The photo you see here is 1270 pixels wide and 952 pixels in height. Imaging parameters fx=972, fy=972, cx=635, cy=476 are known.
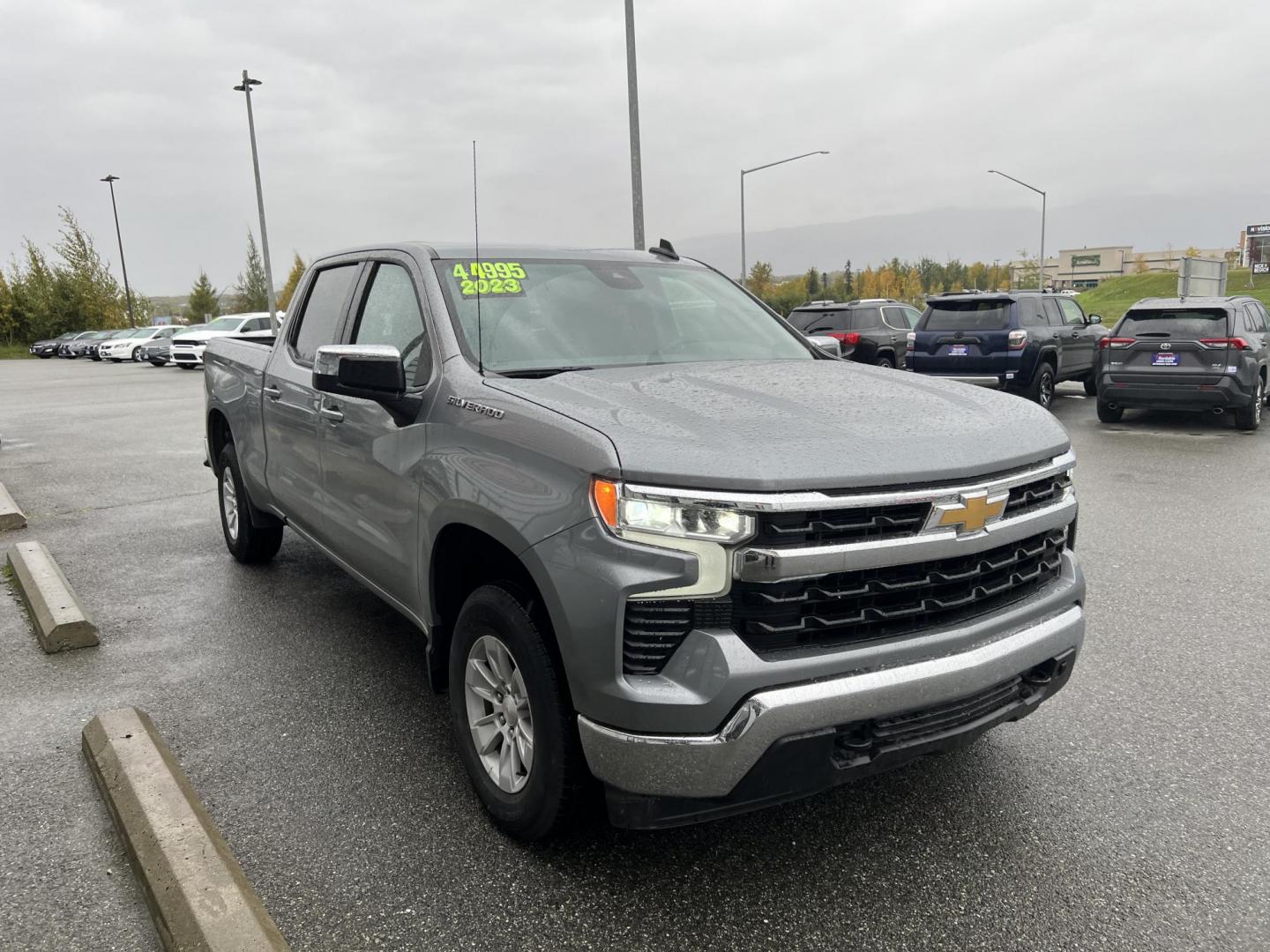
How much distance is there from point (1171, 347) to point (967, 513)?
11.3m

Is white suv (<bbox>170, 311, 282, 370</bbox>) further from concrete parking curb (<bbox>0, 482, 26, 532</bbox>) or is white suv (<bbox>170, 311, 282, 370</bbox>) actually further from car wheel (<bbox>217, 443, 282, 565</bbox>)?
car wheel (<bbox>217, 443, 282, 565</bbox>)

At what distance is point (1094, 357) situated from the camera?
54.5ft

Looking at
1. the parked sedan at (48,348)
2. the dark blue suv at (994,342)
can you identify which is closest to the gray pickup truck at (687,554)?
the dark blue suv at (994,342)

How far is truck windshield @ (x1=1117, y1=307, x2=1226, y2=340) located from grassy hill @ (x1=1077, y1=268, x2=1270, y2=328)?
5818 cm

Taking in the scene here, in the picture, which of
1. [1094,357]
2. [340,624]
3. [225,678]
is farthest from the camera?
[1094,357]

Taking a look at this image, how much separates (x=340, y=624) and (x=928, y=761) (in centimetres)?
300

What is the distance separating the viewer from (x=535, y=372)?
131 inches

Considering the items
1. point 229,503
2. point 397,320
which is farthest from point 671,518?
point 229,503

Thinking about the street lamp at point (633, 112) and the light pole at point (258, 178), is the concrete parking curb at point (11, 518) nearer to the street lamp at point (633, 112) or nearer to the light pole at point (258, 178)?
Answer: the street lamp at point (633, 112)

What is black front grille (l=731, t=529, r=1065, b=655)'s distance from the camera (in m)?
2.38

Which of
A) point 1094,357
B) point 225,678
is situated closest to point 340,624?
point 225,678

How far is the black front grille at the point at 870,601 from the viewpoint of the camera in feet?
7.82

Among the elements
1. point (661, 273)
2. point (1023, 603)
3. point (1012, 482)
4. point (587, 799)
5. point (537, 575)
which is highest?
point (661, 273)

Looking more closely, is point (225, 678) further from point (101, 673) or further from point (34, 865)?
point (34, 865)
